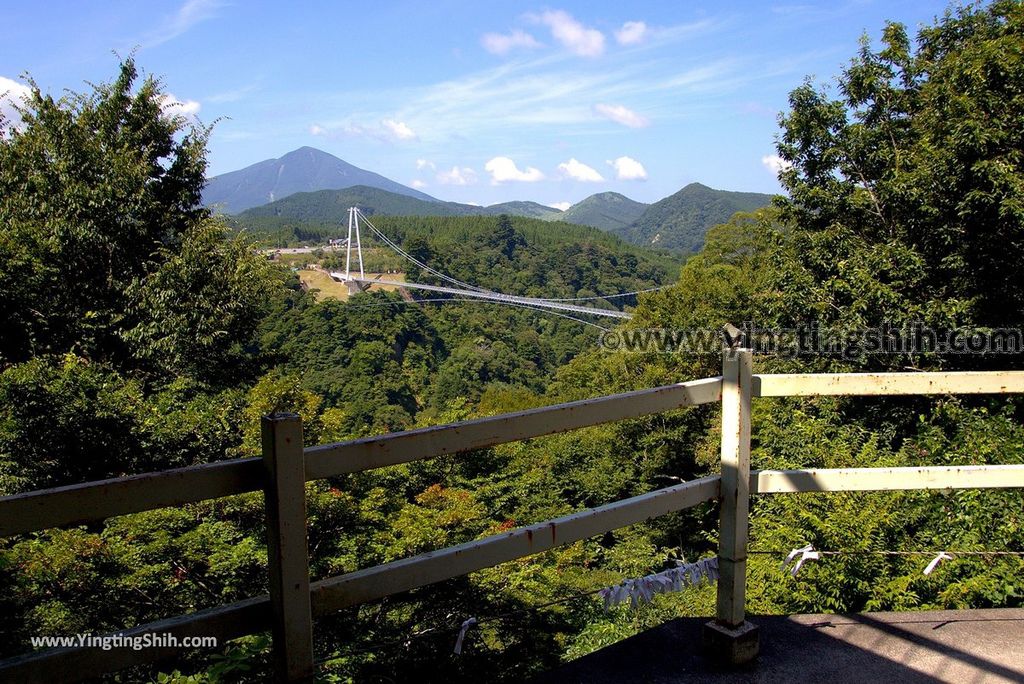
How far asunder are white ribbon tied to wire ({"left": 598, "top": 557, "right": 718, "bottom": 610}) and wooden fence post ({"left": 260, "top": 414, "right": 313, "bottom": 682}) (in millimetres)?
930

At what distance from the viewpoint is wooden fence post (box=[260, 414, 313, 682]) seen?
142cm

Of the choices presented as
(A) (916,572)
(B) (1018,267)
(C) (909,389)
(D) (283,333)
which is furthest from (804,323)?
(D) (283,333)

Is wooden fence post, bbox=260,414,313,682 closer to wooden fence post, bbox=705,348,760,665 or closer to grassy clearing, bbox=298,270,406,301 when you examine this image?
wooden fence post, bbox=705,348,760,665

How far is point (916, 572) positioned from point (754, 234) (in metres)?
28.4

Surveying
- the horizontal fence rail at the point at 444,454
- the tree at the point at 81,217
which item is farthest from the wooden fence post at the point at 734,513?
the tree at the point at 81,217

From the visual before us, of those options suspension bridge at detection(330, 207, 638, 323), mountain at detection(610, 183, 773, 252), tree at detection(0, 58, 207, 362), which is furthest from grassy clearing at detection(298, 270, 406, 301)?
mountain at detection(610, 183, 773, 252)

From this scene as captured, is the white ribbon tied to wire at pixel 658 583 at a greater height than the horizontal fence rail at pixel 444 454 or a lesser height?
lesser

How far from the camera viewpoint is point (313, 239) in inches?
3750

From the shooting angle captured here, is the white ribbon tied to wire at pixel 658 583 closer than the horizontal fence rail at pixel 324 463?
No

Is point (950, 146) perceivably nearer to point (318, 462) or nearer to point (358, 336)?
point (318, 462)

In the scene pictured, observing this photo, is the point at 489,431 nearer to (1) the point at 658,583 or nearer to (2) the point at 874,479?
(1) the point at 658,583

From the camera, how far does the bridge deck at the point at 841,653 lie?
2.04m

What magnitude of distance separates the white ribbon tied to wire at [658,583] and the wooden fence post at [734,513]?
115 mm

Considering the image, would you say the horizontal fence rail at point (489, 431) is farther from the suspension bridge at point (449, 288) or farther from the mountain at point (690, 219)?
the mountain at point (690, 219)
